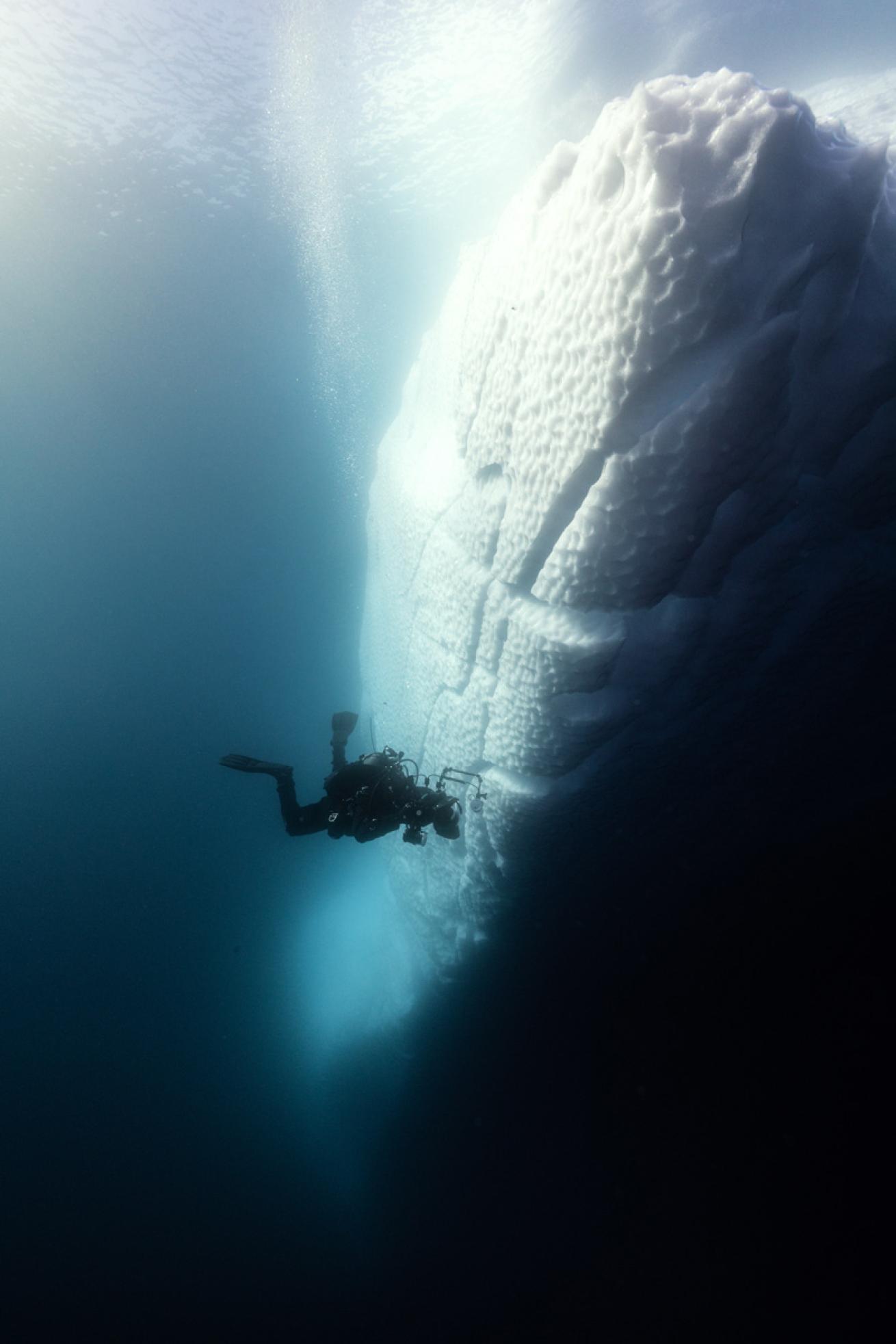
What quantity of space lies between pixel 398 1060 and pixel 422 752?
457 cm

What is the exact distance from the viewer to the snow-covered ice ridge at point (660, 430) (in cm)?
139

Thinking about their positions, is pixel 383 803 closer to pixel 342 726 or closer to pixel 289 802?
pixel 289 802

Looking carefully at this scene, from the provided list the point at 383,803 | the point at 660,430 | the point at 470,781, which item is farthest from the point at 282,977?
the point at 660,430

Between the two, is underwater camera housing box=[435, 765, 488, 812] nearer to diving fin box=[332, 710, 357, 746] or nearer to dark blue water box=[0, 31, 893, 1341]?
dark blue water box=[0, 31, 893, 1341]

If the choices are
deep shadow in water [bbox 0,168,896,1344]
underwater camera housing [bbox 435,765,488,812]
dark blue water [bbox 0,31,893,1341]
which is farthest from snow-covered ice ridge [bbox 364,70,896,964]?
dark blue water [bbox 0,31,893,1341]

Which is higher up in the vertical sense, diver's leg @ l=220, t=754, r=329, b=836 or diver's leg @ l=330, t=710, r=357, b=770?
diver's leg @ l=330, t=710, r=357, b=770

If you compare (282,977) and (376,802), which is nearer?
(376,802)

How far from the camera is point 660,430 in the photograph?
5.58 feet

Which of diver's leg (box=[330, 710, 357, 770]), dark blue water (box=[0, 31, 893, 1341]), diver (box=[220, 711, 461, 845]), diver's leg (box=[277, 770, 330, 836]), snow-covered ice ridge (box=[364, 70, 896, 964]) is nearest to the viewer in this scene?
snow-covered ice ridge (box=[364, 70, 896, 964])

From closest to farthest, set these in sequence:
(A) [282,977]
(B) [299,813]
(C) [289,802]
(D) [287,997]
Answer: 1. (B) [299,813]
2. (C) [289,802]
3. (D) [287,997]
4. (A) [282,977]

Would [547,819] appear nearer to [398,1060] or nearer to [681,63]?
[398,1060]

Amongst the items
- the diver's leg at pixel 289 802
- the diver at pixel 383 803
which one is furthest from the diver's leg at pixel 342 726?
the diver at pixel 383 803

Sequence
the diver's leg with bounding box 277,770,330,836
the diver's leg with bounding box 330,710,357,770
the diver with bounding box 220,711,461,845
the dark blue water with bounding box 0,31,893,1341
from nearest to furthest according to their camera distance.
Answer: the diver with bounding box 220,711,461,845, the diver's leg with bounding box 277,770,330,836, the dark blue water with bounding box 0,31,893,1341, the diver's leg with bounding box 330,710,357,770

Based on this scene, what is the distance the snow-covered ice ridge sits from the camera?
139 cm
